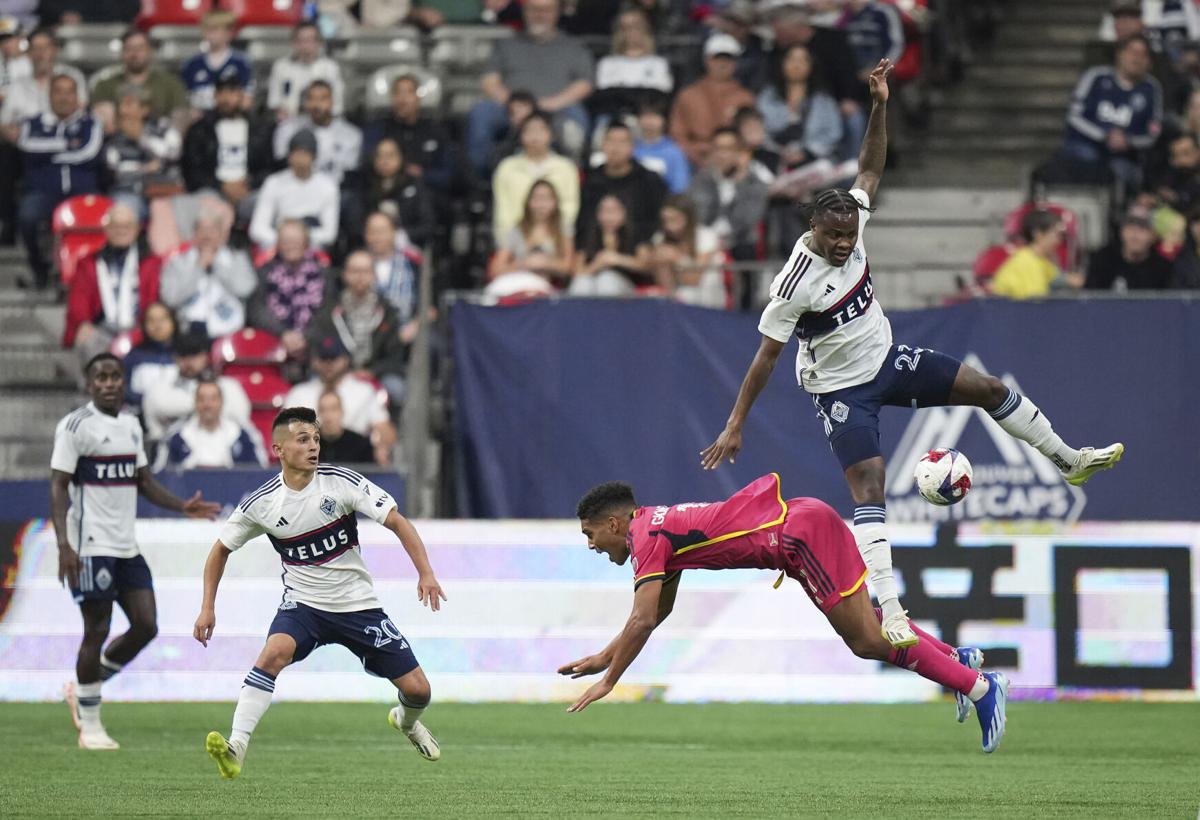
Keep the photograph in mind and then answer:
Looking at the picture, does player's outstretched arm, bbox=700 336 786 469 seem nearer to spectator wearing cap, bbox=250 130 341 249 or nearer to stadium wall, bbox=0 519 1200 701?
stadium wall, bbox=0 519 1200 701

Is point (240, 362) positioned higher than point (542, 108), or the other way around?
point (542, 108)

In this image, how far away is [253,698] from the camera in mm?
10672

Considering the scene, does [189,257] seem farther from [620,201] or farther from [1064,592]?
[1064,592]

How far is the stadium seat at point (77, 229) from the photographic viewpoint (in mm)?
19500

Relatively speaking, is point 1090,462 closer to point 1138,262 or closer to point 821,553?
point 821,553

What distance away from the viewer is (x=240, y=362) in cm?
1783

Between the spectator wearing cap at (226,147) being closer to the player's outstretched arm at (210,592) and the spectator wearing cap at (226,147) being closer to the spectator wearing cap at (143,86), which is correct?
the spectator wearing cap at (143,86)

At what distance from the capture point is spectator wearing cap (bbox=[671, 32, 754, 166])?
65.6ft

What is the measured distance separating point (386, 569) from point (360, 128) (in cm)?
592

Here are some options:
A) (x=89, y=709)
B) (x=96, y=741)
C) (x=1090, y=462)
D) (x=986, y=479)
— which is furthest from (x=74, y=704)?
(x=986, y=479)

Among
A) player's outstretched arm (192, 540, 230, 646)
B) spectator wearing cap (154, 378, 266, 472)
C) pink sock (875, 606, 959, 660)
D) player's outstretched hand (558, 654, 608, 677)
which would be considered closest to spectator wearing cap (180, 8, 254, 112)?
spectator wearing cap (154, 378, 266, 472)

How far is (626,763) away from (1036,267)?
734 cm

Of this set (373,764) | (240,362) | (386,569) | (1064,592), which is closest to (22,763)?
(373,764)

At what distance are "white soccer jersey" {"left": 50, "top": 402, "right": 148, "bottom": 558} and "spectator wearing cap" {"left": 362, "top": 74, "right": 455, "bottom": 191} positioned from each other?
6.58 m
